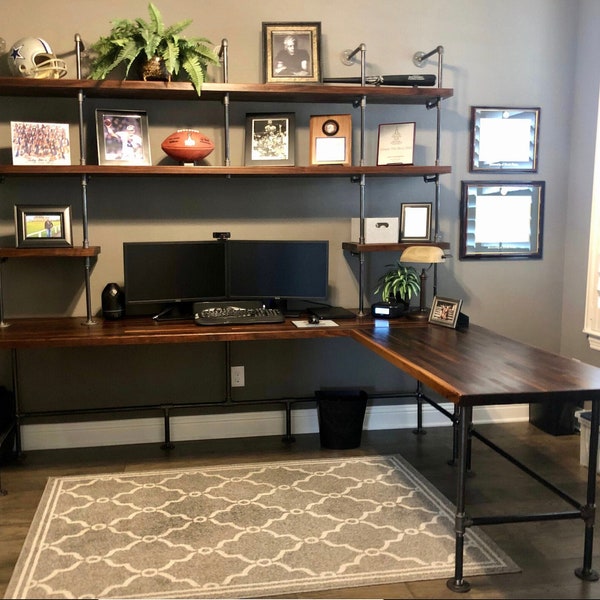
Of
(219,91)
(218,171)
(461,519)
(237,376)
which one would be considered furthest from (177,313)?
(461,519)

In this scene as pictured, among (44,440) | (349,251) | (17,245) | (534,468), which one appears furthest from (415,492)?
(17,245)

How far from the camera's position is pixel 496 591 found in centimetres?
232

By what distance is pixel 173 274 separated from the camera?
359 cm

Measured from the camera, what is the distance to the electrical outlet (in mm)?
3859

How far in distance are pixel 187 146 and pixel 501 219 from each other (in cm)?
189

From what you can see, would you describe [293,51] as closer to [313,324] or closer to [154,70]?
[154,70]

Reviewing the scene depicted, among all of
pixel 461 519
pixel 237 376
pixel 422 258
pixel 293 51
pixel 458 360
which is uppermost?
pixel 293 51

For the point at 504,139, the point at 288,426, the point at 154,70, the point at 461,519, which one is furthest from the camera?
the point at 504,139

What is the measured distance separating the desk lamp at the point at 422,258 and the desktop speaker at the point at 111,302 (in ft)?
4.94

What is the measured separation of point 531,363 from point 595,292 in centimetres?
149

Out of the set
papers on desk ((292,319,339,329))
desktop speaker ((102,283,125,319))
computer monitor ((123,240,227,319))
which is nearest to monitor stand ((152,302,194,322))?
computer monitor ((123,240,227,319))

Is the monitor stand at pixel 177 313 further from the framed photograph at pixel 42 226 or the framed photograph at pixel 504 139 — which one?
the framed photograph at pixel 504 139

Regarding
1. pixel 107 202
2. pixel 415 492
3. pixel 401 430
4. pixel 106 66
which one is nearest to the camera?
pixel 415 492

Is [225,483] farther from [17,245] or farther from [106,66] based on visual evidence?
[106,66]
